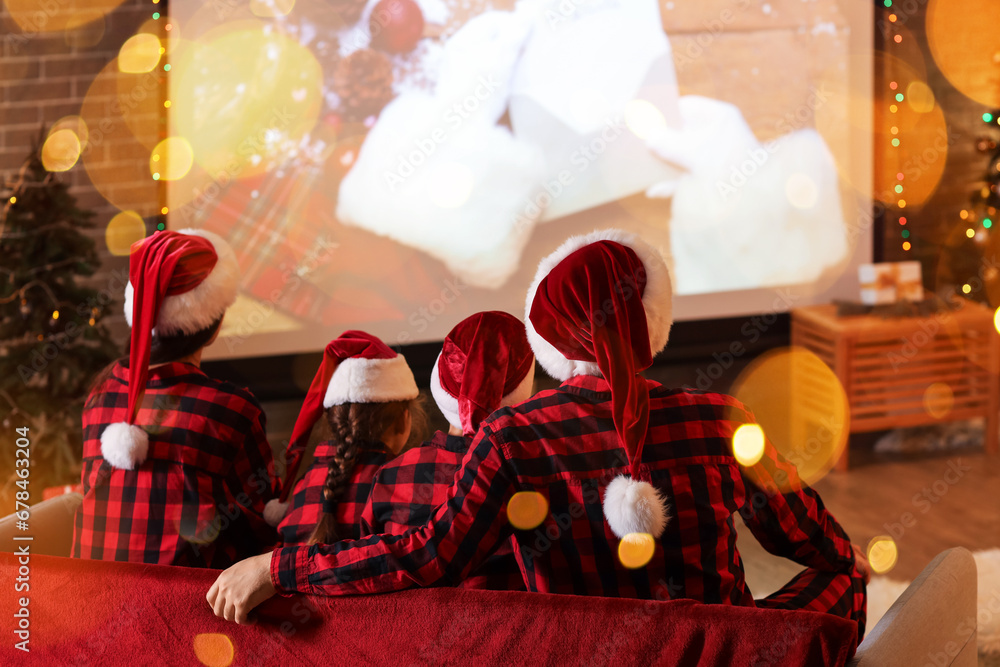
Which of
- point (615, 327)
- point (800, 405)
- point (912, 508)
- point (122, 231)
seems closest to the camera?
point (615, 327)

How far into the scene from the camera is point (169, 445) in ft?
5.15

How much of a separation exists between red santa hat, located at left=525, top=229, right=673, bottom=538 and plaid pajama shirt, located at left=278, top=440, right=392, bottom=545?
1.53 feet

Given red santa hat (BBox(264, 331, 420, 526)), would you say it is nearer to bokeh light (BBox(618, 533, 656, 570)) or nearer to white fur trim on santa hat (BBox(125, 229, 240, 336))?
white fur trim on santa hat (BBox(125, 229, 240, 336))

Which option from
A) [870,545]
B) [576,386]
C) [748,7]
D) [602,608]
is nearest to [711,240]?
[748,7]

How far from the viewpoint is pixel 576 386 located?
120 cm

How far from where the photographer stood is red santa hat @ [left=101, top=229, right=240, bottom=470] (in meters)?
1.56

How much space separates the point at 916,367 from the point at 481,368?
2.96m

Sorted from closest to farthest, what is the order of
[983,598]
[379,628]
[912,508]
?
[379,628], [983,598], [912,508]

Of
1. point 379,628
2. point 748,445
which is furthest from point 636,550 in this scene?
point 379,628

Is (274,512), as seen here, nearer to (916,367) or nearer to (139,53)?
(139,53)

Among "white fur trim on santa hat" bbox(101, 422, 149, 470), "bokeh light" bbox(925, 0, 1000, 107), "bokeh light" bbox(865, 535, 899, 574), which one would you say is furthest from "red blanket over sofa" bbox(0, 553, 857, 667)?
"bokeh light" bbox(925, 0, 1000, 107)

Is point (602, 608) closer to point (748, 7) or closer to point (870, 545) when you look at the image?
point (870, 545)

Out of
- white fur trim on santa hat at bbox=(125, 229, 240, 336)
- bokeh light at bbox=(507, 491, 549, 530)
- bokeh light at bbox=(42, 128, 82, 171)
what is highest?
bokeh light at bbox=(42, 128, 82, 171)

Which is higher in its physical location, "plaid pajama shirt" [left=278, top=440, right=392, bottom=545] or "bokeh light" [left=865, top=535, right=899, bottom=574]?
"plaid pajama shirt" [left=278, top=440, right=392, bottom=545]
